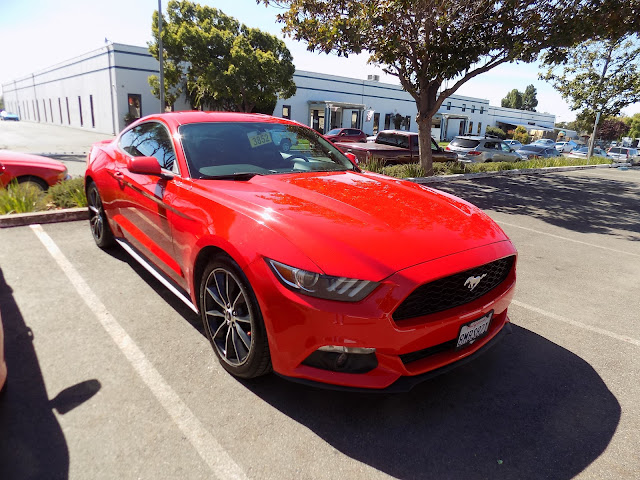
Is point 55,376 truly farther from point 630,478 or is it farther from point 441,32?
point 441,32

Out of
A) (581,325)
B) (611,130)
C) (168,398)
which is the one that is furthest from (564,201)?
(611,130)

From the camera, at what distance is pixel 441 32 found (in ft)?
35.2

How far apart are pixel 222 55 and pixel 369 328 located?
92.9 ft

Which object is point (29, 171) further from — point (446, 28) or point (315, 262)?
point (446, 28)

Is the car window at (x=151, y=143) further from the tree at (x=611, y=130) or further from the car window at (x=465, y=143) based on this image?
the tree at (x=611, y=130)

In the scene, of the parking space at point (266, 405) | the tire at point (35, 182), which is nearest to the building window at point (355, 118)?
the tire at point (35, 182)

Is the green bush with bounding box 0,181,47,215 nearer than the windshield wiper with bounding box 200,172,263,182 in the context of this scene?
No

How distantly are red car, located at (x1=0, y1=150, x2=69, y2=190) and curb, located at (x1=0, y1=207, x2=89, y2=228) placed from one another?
3.85ft

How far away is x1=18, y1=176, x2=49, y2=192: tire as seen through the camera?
6.77 metres

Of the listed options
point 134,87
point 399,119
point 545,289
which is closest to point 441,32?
point 545,289

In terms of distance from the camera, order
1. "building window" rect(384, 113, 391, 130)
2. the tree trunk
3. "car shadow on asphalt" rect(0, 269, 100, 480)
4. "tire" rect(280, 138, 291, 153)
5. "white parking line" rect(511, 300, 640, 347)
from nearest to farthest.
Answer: "car shadow on asphalt" rect(0, 269, 100, 480) → "white parking line" rect(511, 300, 640, 347) → "tire" rect(280, 138, 291, 153) → the tree trunk → "building window" rect(384, 113, 391, 130)

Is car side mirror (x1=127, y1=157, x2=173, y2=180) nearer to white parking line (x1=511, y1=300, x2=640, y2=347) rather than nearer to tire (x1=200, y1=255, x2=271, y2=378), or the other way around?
tire (x1=200, y1=255, x2=271, y2=378)

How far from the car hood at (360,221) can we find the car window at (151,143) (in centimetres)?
77

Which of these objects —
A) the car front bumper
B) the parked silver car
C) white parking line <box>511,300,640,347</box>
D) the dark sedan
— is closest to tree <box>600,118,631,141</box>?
the dark sedan
